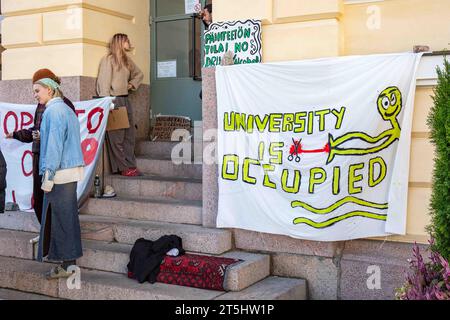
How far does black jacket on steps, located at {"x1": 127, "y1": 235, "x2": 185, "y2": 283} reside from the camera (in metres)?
5.33

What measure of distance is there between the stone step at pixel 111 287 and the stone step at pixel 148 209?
993mm

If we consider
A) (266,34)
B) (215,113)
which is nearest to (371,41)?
(266,34)

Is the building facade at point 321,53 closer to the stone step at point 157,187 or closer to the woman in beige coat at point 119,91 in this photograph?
the woman in beige coat at point 119,91

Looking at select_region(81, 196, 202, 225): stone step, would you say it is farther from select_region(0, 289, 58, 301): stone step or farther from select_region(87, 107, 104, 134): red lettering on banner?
select_region(0, 289, 58, 301): stone step

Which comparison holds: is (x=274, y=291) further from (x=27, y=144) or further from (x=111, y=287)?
(x=27, y=144)

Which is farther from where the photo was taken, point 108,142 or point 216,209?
point 108,142

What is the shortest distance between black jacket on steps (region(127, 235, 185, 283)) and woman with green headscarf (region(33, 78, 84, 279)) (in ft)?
1.75

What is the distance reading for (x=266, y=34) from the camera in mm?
5840

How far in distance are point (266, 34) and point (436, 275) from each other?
323cm

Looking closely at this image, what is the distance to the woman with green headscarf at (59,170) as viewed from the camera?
521cm

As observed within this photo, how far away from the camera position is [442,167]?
3389 mm

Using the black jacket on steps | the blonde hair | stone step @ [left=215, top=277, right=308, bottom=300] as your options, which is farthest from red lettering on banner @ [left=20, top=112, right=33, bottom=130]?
stone step @ [left=215, top=277, right=308, bottom=300]

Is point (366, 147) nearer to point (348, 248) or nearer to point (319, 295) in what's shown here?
point (348, 248)

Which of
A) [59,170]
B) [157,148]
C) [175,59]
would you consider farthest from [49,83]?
[175,59]
